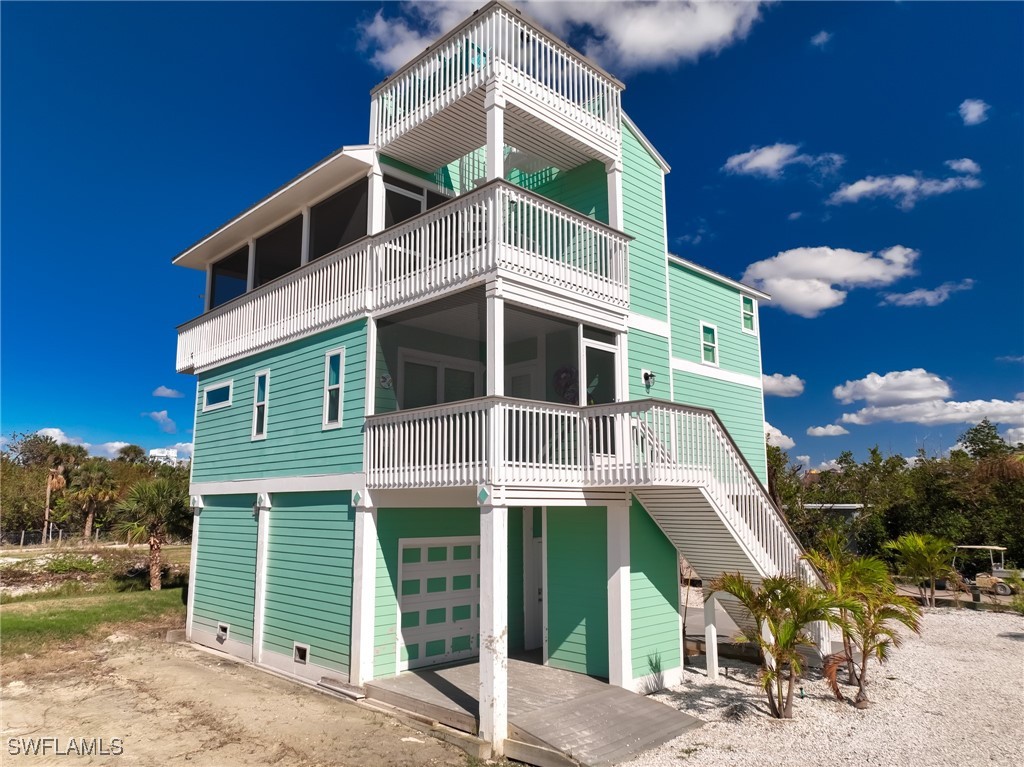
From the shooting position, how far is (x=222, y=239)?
17.0 m

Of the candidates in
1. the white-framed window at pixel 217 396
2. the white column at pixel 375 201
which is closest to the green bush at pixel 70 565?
the white-framed window at pixel 217 396

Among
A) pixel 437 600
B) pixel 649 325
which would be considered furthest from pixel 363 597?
pixel 649 325

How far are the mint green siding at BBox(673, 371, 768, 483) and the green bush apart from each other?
76.8ft

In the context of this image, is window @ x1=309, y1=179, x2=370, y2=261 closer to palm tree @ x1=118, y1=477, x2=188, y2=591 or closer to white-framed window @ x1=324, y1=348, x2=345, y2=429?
white-framed window @ x1=324, y1=348, x2=345, y2=429

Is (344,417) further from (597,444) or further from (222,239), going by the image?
(222,239)

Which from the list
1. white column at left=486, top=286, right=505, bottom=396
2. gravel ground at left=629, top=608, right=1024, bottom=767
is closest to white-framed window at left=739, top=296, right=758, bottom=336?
gravel ground at left=629, top=608, right=1024, bottom=767

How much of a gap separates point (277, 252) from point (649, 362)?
9.73 m

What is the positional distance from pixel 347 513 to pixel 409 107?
290 inches

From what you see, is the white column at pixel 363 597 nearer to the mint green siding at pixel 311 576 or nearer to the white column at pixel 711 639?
the mint green siding at pixel 311 576

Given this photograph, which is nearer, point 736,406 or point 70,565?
point 736,406

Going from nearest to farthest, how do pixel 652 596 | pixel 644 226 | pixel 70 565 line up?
pixel 652 596 → pixel 644 226 → pixel 70 565

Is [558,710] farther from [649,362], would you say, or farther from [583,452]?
[649,362]

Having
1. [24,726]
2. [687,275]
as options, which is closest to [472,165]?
[687,275]

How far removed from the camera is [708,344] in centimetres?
1508
